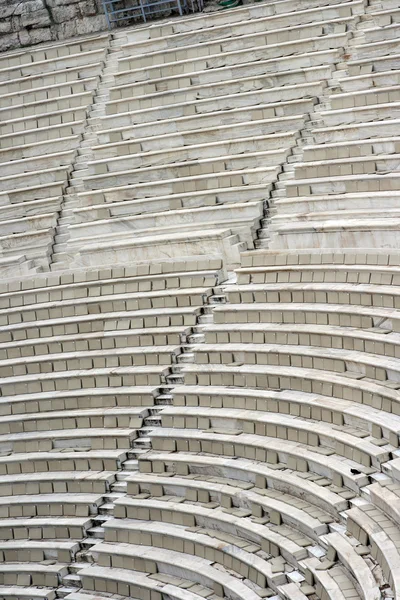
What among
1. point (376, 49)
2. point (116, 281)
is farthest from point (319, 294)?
point (376, 49)

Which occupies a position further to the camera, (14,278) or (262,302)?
(14,278)

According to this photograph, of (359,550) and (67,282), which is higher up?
(67,282)

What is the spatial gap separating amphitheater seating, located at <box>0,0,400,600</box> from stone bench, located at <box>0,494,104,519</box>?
37 mm

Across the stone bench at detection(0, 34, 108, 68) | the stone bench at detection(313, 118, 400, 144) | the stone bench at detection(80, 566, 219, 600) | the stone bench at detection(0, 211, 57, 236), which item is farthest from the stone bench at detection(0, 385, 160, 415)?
the stone bench at detection(0, 34, 108, 68)

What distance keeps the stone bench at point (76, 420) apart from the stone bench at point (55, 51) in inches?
314

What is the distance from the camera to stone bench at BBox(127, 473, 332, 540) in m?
12.8

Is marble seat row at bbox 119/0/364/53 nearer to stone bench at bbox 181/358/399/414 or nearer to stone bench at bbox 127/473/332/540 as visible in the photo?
stone bench at bbox 181/358/399/414

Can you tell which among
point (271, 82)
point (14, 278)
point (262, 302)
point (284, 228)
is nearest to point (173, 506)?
point (262, 302)

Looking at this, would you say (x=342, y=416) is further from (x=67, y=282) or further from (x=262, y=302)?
(x=67, y=282)

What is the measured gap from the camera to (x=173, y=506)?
1465 centimetres

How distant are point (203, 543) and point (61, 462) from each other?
3374mm

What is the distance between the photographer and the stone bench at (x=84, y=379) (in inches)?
659

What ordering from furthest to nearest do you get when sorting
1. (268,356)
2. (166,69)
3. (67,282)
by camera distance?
(166,69) < (67,282) < (268,356)

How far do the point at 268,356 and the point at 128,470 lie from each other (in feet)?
7.78
